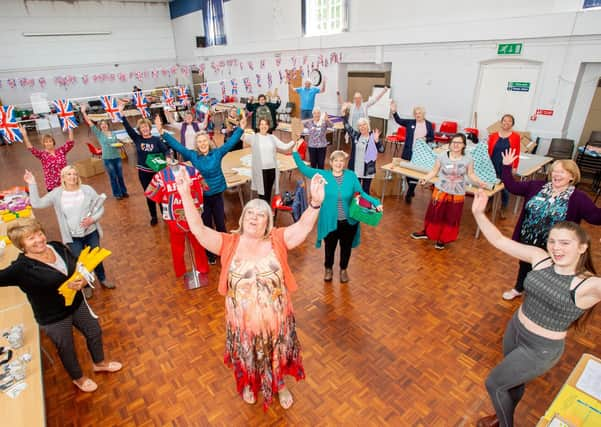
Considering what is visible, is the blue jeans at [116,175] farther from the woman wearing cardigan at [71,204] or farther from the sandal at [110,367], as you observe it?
the sandal at [110,367]

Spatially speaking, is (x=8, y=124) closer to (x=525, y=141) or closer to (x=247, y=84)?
(x=525, y=141)

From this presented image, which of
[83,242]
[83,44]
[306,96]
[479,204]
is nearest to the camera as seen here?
[479,204]

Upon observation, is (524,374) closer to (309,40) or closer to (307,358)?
(307,358)

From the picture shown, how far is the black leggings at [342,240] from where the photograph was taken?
3.85 metres

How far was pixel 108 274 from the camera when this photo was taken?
4.55 m

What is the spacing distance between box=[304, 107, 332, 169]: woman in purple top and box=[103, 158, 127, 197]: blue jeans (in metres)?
3.83

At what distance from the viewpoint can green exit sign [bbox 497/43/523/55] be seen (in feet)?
24.8

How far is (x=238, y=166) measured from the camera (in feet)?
20.9

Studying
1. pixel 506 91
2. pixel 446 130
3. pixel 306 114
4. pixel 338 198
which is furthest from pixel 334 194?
pixel 306 114

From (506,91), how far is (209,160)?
7.49 meters

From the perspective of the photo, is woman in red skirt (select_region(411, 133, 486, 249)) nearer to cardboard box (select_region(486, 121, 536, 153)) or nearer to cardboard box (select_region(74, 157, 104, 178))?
cardboard box (select_region(486, 121, 536, 153))

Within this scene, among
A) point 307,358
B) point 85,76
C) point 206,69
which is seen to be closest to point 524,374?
point 307,358

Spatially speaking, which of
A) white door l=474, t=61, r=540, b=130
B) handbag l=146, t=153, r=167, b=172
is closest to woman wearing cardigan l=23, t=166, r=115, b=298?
handbag l=146, t=153, r=167, b=172

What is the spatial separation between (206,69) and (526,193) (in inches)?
757
